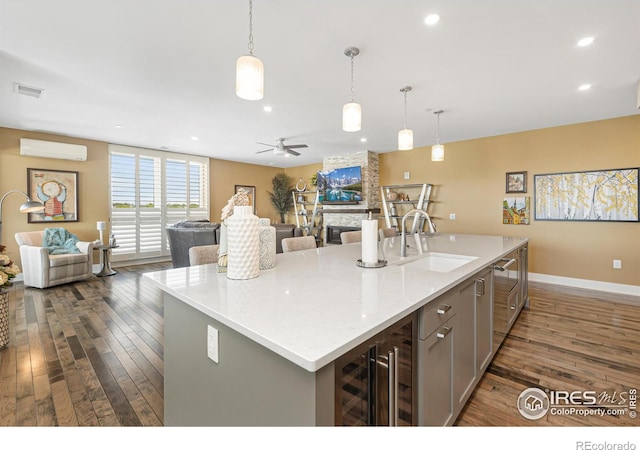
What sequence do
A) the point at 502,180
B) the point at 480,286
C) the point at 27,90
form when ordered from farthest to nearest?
the point at 502,180
the point at 27,90
the point at 480,286

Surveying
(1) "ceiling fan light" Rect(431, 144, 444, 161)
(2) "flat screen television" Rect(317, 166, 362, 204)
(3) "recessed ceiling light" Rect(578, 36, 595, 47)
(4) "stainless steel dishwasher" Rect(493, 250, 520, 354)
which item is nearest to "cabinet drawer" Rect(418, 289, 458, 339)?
(4) "stainless steel dishwasher" Rect(493, 250, 520, 354)

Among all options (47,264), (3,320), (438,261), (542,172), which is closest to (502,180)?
(542,172)

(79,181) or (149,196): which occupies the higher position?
(79,181)

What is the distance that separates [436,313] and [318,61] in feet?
7.81

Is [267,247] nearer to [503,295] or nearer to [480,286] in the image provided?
[480,286]

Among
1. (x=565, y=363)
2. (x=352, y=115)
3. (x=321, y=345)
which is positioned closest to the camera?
(x=321, y=345)

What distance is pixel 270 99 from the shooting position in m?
3.50

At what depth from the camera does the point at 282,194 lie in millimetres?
8531

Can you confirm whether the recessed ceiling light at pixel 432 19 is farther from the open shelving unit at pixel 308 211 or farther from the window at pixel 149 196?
the window at pixel 149 196

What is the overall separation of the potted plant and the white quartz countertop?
681 cm

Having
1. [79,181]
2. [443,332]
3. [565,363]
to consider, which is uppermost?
[79,181]

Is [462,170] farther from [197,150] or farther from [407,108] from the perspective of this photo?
[197,150]

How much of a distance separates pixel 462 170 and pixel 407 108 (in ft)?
7.94
